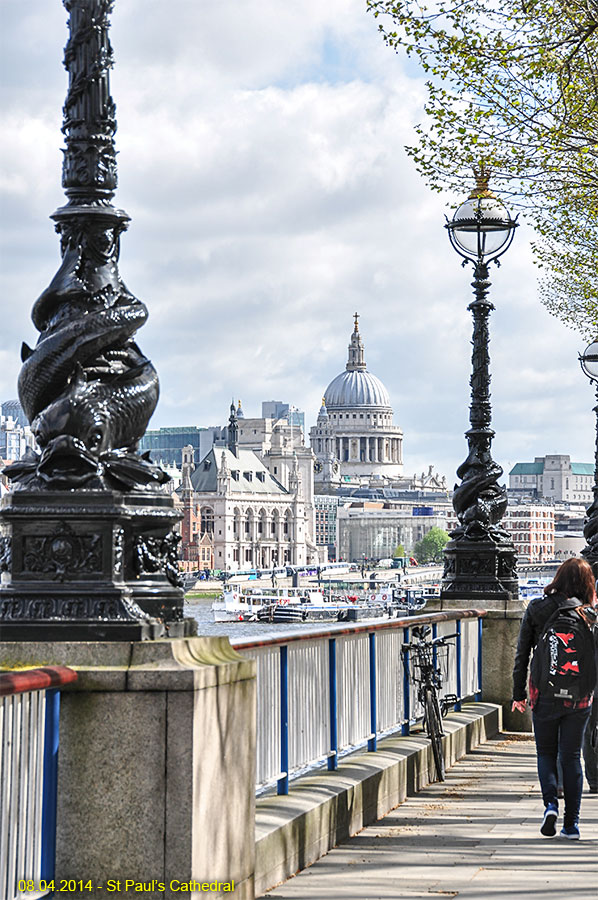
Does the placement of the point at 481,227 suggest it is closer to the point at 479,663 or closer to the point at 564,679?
the point at 479,663

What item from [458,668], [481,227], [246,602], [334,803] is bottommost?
[334,803]

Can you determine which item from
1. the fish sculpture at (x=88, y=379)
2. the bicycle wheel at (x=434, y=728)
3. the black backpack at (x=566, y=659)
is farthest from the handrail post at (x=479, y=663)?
the fish sculpture at (x=88, y=379)

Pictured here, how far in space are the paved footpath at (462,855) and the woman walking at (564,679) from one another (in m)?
0.30

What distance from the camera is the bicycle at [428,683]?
1302 cm

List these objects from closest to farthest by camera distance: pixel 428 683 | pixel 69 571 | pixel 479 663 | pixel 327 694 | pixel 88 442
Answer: pixel 69 571 → pixel 88 442 → pixel 327 694 → pixel 428 683 → pixel 479 663

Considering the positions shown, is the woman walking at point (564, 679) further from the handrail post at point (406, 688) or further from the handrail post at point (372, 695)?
the handrail post at point (406, 688)

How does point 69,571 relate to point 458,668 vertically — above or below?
above

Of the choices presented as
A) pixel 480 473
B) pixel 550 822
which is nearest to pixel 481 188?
pixel 480 473

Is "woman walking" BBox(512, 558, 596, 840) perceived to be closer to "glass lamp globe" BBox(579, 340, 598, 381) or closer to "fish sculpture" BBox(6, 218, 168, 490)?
"fish sculpture" BBox(6, 218, 168, 490)

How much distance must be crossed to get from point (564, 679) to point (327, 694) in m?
1.50

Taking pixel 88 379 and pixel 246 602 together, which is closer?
pixel 88 379

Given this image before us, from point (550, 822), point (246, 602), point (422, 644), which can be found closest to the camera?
point (550, 822)

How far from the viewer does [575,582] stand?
33.8 ft

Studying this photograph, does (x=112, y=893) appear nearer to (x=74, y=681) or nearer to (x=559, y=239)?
(x=74, y=681)
